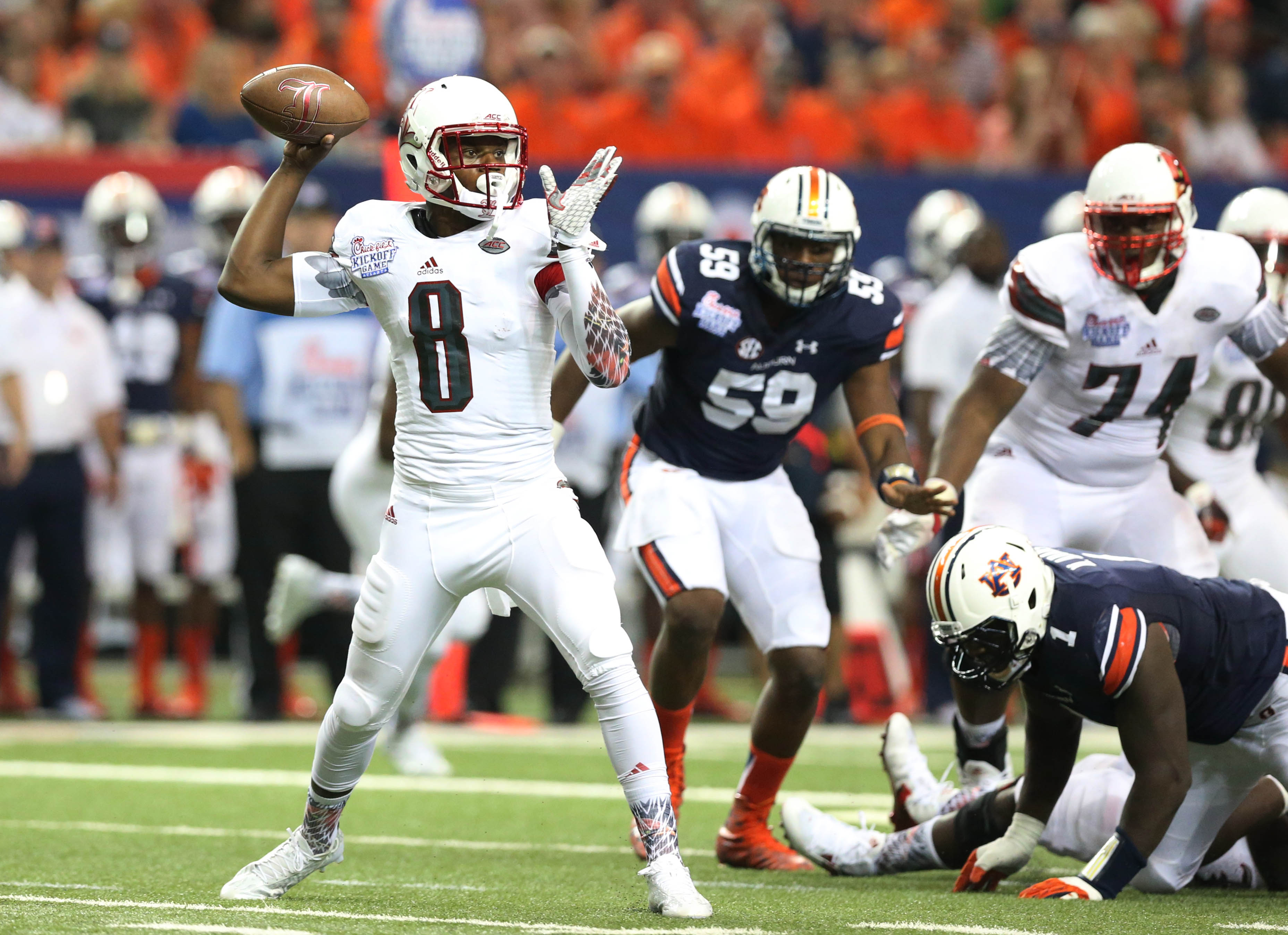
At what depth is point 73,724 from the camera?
8.55 m

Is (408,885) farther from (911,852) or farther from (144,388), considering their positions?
(144,388)

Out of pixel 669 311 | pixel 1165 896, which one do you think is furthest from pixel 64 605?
pixel 1165 896

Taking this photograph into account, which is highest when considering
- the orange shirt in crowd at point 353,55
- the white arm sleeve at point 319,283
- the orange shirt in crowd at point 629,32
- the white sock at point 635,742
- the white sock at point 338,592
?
the orange shirt in crowd at point 629,32

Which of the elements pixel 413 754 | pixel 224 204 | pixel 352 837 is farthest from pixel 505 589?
pixel 224 204

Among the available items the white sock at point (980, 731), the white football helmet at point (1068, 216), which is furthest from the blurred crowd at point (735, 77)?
the white sock at point (980, 731)

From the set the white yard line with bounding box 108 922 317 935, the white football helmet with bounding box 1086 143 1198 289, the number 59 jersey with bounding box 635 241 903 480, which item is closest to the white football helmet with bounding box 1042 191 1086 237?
the white football helmet with bounding box 1086 143 1198 289

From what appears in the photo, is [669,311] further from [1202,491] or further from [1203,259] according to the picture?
[1202,491]

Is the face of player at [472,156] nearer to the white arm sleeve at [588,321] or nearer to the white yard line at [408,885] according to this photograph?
the white arm sleeve at [588,321]

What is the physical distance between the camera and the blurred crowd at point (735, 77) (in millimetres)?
11102

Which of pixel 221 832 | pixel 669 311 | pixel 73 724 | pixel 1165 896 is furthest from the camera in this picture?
pixel 73 724

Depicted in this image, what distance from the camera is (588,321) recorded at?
415 cm

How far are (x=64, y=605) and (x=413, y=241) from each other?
5126 millimetres

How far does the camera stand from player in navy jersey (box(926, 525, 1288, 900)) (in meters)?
4.21

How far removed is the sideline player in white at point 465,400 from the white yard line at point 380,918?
0.64ft
